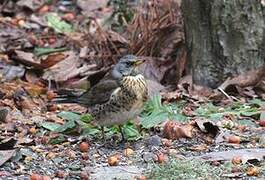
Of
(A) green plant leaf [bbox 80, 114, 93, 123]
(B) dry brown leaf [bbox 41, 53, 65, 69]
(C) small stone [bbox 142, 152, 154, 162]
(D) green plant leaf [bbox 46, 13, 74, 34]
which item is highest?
(D) green plant leaf [bbox 46, 13, 74, 34]

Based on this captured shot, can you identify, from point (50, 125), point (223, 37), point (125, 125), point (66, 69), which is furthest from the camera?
point (66, 69)

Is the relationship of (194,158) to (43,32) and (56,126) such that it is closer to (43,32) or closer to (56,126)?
(56,126)

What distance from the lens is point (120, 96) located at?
6609mm

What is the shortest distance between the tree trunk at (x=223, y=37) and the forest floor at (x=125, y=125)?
22 centimetres

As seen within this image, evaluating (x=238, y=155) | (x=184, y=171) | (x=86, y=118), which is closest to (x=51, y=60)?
(x=86, y=118)

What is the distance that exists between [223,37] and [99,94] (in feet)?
5.52

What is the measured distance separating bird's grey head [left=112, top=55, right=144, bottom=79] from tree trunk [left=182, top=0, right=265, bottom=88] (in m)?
1.42

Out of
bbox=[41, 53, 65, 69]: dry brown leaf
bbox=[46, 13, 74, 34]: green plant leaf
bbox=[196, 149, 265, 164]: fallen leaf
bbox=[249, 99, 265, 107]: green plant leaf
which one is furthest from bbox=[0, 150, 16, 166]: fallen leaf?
bbox=[46, 13, 74, 34]: green plant leaf

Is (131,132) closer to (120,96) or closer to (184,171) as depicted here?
(120,96)

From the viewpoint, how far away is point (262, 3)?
7.88 m

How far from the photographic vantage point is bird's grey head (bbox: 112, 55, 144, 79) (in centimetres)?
673

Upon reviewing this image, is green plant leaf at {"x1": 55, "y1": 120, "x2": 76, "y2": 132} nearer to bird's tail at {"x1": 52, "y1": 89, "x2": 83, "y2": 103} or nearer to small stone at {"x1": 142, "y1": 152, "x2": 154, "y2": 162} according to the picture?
bird's tail at {"x1": 52, "y1": 89, "x2": 83, "y2": 103}

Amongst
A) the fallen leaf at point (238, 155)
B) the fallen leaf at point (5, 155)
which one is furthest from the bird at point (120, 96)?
the fallen leaf at point (5, 155)

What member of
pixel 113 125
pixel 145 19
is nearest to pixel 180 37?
pixel 145 19
